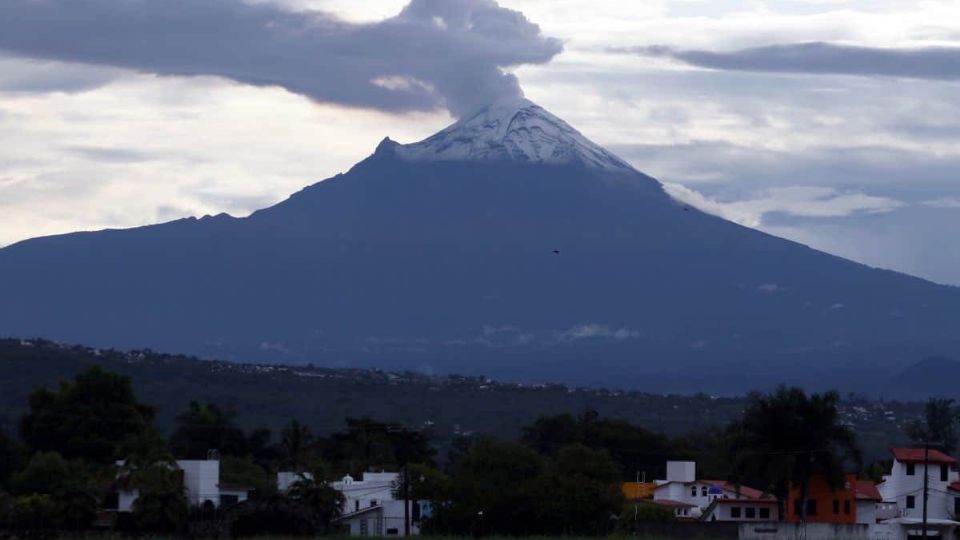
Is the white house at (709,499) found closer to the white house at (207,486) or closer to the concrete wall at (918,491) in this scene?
the concrete wall at (918,491)

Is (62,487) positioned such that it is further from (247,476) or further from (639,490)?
(639,490)

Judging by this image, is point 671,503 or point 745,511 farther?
point 671,503

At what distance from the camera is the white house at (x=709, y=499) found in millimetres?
73625

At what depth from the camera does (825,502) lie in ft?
250

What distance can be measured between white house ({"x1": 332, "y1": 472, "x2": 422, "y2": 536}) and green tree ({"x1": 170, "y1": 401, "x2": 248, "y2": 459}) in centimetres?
1725

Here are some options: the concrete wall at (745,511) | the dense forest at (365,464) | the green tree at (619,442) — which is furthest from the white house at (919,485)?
the green tree at (619,442)

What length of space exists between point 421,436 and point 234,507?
39.8 m

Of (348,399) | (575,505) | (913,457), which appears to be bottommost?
(575,505)

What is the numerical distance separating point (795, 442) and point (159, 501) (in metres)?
24.9

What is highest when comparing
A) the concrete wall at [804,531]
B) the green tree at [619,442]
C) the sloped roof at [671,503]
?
the green tree at [619,442]

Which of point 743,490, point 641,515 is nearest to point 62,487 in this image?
point 641,515

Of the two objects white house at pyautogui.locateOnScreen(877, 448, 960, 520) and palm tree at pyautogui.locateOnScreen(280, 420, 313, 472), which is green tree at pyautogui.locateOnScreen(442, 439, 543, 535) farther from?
palm tree at pyautogui.locateOnScreen(280, 420, 313, 472)

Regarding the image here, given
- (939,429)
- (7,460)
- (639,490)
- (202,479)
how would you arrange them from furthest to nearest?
1. (939,429)
2. (639,490)
3. (7,460)
4. (202,479)

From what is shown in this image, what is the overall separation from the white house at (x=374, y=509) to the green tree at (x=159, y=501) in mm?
5858
